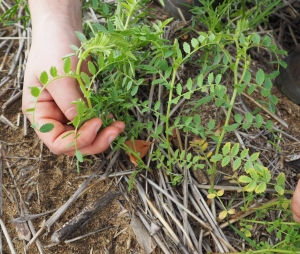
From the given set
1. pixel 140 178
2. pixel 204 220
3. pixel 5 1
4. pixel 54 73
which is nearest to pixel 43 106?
pixel 54 73

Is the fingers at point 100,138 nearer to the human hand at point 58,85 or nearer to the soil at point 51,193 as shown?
the human hand at point 58,85

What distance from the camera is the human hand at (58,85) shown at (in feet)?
3.59

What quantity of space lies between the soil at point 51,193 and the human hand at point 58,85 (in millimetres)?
204

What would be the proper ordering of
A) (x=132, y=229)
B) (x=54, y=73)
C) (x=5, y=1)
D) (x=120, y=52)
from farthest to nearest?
(x=5, y=1)
(x=132, y=229)
(x=120, y=52)
(x=54, y=73)

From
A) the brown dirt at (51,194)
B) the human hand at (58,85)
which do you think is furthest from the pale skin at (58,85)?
the brown dirt at (51,194)

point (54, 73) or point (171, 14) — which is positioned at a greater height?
point (54, 73)

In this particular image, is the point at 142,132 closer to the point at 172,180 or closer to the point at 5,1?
the point at 172,180

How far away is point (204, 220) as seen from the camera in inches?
50.8

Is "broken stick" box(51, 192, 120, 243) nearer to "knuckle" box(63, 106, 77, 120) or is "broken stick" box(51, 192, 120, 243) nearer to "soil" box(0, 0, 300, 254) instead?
"soil" box(0, 0, 300, 254)

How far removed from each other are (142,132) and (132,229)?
0.35 metres

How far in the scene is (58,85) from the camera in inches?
42.9

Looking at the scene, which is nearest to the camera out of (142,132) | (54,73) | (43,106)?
(54,73)

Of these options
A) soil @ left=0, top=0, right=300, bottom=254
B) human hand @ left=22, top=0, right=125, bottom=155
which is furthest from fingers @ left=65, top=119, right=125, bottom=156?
soil @ left=0, top=0, right=300, bottom=254

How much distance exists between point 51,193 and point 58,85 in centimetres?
44
